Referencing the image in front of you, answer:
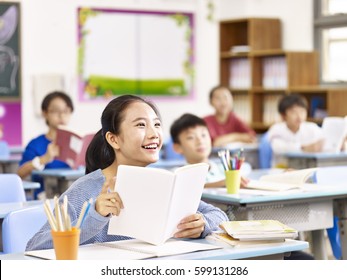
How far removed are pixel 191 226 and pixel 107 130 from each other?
458 millimetres

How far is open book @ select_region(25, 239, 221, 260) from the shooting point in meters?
2.17

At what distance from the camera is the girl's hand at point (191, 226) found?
2373 millimetres

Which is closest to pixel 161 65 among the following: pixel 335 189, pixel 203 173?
pixel 335 189

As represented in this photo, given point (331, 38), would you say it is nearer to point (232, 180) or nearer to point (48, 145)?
point (48, 145)

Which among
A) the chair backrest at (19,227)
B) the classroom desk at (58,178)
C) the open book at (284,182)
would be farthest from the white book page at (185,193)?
the classroom desk at (58,178)

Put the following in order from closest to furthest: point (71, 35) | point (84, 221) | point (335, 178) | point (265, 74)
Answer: point (84, 221) < point (335, 178) < point (71, 35) < point (265, 74)

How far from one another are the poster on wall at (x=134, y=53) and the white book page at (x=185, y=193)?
252 inches

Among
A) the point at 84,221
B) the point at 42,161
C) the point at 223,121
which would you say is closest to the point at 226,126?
the point at 223,121

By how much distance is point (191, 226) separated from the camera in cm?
239

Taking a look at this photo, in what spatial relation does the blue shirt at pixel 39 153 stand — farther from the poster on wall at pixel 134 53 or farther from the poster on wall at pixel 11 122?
the poster on wall at pixel 134 53

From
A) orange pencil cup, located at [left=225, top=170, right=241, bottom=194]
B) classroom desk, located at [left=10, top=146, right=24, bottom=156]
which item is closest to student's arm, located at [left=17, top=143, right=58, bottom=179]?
orange pencil cup, located at [left=225, top=170, right=241, bottom=194]

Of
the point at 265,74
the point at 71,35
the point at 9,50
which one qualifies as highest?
the point at 71,35

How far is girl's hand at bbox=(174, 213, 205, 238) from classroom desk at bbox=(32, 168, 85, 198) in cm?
273

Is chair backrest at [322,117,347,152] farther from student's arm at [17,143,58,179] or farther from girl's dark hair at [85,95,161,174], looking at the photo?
girl's dark hair at [85,95,161,174]
